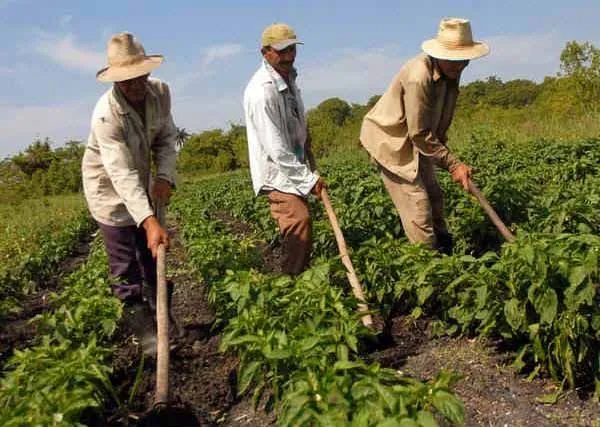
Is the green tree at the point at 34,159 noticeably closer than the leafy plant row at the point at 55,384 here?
No

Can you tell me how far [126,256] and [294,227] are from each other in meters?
1.16

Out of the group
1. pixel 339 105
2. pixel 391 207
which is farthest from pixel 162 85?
pixel 339 105

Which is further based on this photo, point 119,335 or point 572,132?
point 572,132

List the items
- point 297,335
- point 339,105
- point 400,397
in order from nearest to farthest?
1. point 400,397
2. point 297,335
3. point 339,105

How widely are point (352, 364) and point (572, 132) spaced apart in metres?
13.6

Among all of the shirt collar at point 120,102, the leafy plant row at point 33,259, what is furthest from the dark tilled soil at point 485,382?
the leafy plant row at point 33,259

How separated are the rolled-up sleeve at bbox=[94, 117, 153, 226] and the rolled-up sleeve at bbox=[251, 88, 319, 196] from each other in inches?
34.3

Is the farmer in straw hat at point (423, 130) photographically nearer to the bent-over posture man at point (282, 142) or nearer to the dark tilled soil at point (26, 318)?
the bent-over posture man at point (282, 142)

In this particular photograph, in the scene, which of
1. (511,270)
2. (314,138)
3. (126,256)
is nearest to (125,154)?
(126,256)

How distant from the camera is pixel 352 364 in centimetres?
225

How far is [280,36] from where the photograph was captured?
391 cm

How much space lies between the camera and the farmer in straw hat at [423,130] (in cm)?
413

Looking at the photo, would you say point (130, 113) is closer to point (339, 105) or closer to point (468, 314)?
point (468, 314)

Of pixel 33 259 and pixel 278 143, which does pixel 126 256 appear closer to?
pixel 278 143
